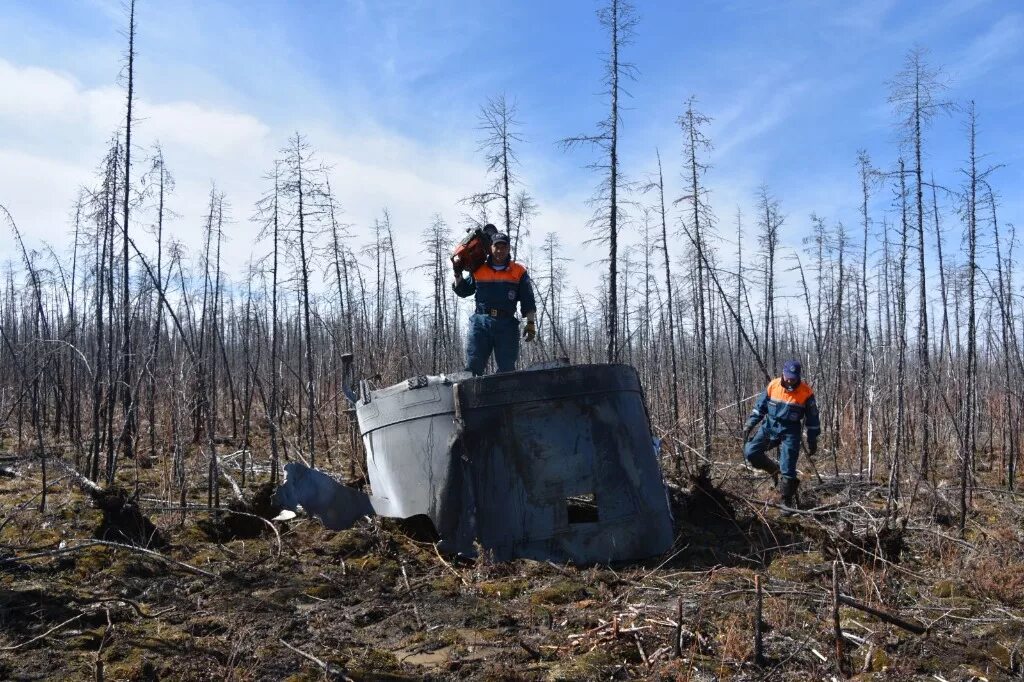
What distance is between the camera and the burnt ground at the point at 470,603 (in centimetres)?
374

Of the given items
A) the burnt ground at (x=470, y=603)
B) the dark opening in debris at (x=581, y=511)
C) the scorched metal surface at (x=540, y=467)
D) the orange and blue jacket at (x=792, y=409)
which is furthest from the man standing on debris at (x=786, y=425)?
the scorched metal surface at (x=540, y=467)

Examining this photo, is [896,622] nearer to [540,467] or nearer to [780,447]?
[540,467]

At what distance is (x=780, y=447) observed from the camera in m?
8.30

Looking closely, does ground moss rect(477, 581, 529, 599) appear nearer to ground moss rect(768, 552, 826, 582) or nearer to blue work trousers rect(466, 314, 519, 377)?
ground moss rect(768, 552, 826, 582)

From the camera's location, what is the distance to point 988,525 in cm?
730

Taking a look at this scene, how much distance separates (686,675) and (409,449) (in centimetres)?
285

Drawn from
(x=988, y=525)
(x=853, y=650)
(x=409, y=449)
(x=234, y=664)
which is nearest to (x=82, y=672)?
(x=234, y=664)

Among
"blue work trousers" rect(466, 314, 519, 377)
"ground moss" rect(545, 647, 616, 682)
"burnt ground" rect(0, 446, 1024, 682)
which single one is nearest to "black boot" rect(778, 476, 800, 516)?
"burnt ground" rect(0, 446, 1024, 682)

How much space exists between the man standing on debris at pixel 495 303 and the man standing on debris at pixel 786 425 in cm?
313

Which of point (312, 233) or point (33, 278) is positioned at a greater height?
point (312, 233)

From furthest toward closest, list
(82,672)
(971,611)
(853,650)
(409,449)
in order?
(409,449) → (971,611) → (853,650) → (82,672)

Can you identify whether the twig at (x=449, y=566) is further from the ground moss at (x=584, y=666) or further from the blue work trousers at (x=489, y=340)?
the blue work trousers at (x=489, y=340)

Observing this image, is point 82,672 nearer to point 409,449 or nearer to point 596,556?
point 409,449

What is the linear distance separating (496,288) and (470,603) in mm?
2690
